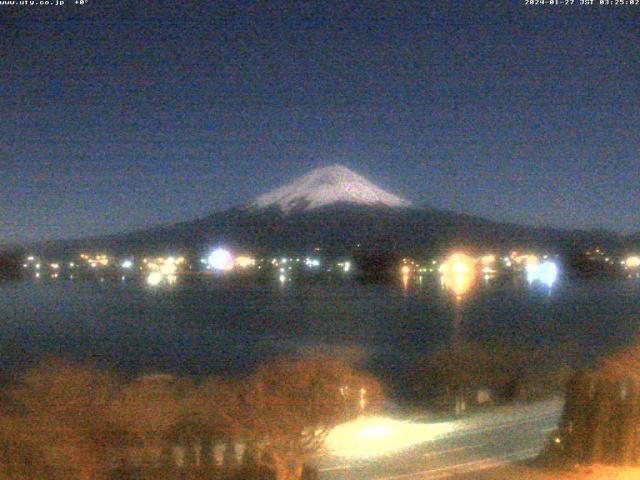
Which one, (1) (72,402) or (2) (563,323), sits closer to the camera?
(1) (72,402)

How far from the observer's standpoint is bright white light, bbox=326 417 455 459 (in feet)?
21.4

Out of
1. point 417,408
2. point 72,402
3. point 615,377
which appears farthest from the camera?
point 417,408

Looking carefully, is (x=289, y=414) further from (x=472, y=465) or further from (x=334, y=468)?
(x=472, y=465)

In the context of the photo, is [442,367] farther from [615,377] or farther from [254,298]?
[254,298]

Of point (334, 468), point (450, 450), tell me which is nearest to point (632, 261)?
point (450, 450)

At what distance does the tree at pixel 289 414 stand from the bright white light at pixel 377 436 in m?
0.35

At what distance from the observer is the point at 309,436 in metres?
5.82

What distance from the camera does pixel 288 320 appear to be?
1378 centimetres

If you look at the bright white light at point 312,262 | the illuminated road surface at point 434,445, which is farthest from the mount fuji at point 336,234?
the illuminated road surface at point 434,445

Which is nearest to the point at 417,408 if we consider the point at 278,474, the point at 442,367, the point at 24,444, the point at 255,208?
the point at 442,367

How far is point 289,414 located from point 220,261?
17.4m

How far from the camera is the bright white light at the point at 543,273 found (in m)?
19.8

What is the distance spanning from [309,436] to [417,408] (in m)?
2.50

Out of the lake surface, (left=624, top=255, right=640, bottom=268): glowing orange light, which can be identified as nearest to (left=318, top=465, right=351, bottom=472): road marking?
the lake surface
